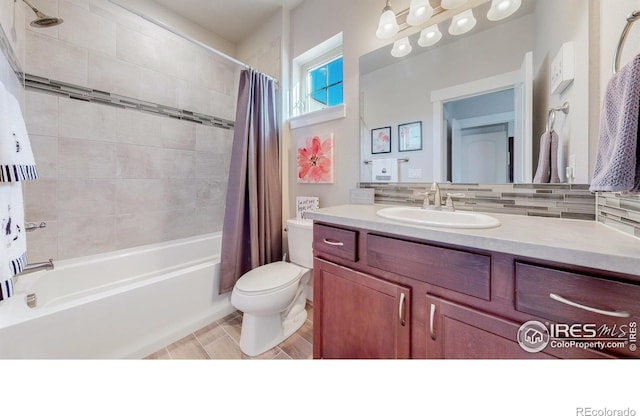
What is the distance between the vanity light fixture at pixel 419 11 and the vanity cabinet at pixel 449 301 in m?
1.25

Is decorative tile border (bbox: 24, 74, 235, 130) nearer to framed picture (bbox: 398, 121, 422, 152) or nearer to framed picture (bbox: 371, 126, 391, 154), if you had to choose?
framed picture (bbox: 371, 126, 391, 154)

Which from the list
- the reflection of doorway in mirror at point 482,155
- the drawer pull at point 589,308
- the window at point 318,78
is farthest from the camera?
the window at point 318,78

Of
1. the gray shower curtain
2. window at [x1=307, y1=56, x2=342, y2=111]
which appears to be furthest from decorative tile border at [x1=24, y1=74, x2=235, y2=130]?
window at [x1=307, y1=56, x2=342, y2=111]

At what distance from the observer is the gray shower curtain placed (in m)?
1.70

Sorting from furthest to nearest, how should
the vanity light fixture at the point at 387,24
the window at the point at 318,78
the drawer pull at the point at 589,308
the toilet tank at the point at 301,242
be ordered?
the window at the point at 318,78 < the toilet tank at the point at 301,242 < the vanity light fixture at the point at 387,24 < the drawer pull at the point at 589,308

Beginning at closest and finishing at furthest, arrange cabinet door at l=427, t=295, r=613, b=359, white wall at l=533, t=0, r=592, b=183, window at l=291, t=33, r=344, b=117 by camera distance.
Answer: cabinet door at l=427, t=295, r=613, b=359
white wall at l=533, t=0, r=592, b=183
window at l=291, t=33, r=344, b=117

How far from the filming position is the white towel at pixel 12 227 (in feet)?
2.45

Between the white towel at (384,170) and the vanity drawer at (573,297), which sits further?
the white towel at (384,170)

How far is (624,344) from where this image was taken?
481 mm

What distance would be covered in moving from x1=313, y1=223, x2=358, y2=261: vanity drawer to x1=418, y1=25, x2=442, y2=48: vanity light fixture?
46.2 inches

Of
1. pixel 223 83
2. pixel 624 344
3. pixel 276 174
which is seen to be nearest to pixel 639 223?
pixel 624 344

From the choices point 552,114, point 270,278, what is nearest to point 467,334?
point 552,114

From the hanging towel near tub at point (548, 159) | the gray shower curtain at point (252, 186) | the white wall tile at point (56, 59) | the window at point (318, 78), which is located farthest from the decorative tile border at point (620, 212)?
the white wall tile at point (56, 59)

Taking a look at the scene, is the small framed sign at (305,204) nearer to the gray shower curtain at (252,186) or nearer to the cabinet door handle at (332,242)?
the gray shower curtain at (252,186)
